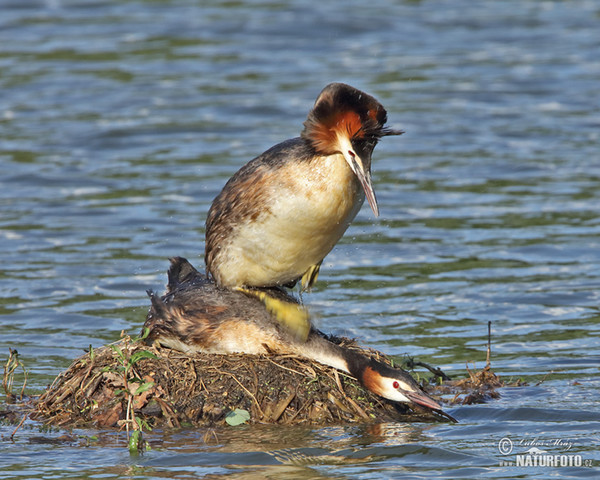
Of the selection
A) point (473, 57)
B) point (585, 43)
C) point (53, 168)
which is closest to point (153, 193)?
point (53, 168)

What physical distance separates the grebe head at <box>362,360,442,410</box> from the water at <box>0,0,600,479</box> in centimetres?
23

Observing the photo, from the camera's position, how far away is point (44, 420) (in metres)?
8.41

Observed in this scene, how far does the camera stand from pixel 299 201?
8.16 meters

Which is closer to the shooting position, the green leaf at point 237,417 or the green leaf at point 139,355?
the green leaf at point 139,355

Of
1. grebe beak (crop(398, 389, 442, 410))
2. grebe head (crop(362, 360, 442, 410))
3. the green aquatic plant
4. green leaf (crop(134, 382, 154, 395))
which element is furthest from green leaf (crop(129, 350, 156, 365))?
grebe beak (crop(398, 389, 442, 410))

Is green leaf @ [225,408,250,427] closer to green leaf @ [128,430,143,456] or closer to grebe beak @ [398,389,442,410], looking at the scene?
green leaf @ [128,430,143,456]

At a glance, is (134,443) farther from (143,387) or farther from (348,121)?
(348,121)

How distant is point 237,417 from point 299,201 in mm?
1468

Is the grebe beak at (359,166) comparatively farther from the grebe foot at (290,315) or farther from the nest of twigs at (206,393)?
the nest of twigs at (206,393)

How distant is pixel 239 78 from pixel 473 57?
412 centimetres

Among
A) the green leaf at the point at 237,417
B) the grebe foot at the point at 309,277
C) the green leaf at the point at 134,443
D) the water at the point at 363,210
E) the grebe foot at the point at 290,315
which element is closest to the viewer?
the green leaf at the point at 134,443

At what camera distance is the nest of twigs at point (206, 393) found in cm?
818

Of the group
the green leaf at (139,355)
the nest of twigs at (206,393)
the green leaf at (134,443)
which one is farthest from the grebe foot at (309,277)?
the green leaf at (134,443)

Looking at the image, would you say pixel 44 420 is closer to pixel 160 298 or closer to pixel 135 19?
pixel 160 298
